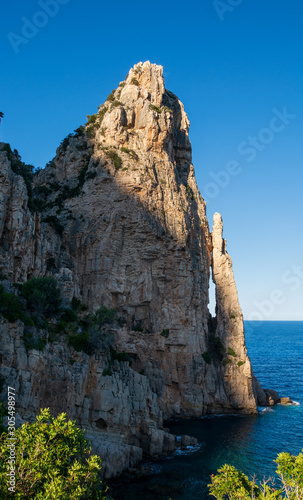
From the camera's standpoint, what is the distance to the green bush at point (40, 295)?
32.0 m

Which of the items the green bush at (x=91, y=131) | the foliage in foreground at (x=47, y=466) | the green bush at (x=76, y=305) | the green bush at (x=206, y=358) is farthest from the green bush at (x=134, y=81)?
the foliage in foreground at (x=47, y=466)

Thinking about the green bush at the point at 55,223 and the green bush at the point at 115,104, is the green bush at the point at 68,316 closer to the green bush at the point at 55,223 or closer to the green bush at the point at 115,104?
the green bush at the point at 55,223

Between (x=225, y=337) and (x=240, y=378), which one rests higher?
(x=225, y=337)

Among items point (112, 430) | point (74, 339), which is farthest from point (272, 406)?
point (74, 339)

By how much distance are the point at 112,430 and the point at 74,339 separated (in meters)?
8.61

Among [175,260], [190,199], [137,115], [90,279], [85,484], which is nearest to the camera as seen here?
[85,484]

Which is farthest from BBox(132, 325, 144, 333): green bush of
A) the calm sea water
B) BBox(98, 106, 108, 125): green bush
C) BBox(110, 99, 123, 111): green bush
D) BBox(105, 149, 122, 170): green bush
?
BBox(98, 106, 108, 125): green bush

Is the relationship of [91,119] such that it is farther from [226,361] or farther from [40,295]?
[226,361]

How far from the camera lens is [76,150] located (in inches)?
2239

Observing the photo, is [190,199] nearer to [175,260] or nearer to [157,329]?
[175,260]

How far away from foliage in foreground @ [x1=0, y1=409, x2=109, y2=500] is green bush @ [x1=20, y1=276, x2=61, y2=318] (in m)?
16.7

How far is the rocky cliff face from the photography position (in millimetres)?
35719

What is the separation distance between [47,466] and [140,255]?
117ft

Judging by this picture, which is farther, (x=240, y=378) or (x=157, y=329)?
(x=240, y=378)
